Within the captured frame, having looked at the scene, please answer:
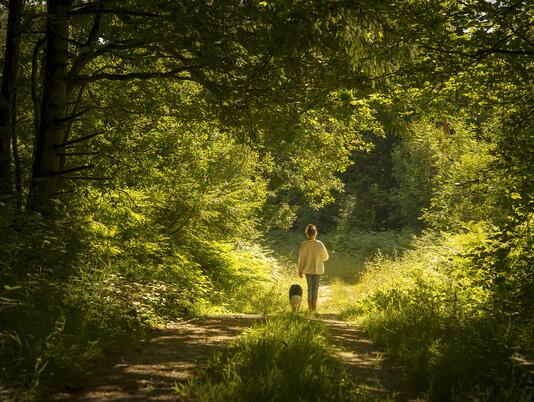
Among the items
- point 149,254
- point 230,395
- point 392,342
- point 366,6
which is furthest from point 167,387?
point 149,254

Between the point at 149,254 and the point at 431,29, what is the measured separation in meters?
6.09

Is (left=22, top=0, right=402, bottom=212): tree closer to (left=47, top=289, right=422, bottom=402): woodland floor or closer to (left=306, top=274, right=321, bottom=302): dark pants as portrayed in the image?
(left=47, top=289, right=422, bottom=402): woodland floor

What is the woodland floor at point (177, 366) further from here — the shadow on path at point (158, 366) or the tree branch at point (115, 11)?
the tree branch at point (115, 11)

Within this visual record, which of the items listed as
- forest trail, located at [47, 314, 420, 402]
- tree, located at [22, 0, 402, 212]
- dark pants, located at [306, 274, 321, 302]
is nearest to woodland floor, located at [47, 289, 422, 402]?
forest trail, located at [47, 314, 420, 402]

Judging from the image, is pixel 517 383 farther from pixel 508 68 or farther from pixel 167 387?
pixel 508 68

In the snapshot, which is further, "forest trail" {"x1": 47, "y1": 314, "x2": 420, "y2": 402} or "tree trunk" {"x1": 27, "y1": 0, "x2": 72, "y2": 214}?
"tree trunk" {"x1": 27, "y1": 0, "x2": 72, "y2": 214}

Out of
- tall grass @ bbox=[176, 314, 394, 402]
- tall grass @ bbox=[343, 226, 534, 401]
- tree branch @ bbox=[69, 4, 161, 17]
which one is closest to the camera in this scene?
tall grass @ bbox=[176, 314, 394, 402]

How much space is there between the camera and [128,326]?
665 cm

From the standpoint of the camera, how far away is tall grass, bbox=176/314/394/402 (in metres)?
4.17

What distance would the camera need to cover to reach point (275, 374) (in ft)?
15.0

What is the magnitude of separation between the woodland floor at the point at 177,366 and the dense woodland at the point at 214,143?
0.22 m

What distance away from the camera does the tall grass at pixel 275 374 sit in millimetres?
4168

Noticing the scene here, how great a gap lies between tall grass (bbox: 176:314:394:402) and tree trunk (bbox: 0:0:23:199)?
4327mm

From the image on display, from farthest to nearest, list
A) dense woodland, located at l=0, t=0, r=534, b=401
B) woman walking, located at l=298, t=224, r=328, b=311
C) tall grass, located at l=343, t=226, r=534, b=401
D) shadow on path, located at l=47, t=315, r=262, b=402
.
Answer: woman walking, located at l=298, t=224, r=328, b=311 → dense woodland, located at l=0, t=0, r=534, b=401 → tall grass, located at l=343, t=226, r=534, b=401 → shadow on path, located at l=47, t=315, r=262, b=402
